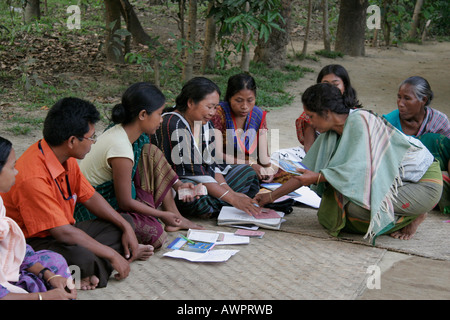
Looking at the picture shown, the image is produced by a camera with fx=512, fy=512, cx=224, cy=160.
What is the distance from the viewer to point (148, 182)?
330 cm

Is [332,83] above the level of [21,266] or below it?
above

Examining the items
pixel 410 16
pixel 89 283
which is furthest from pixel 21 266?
pixel 410 16

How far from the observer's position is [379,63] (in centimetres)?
1144

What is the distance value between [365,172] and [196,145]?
1157 millimetres

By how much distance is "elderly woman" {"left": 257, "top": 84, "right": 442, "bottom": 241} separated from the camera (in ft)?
10.5

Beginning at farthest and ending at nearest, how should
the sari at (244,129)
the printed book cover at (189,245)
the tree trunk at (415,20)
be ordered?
the tree trunk at (415,20)
the sari at (244,129)
the printed book cover at (189,245)

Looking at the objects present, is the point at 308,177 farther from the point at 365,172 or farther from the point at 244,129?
the point at 244,129

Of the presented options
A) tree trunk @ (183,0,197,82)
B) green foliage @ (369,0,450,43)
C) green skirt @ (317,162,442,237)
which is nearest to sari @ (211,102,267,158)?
green skirt @ (317,162,442,237)

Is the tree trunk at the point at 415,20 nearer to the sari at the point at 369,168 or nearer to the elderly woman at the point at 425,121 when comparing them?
the elderly woman at the point at 425,121

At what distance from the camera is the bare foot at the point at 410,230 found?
344cm

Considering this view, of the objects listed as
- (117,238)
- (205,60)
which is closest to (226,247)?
(117,238)

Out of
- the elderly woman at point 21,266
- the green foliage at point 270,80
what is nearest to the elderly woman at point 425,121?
the elderly woman at point 21,266

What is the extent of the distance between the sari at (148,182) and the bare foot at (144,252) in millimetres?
149

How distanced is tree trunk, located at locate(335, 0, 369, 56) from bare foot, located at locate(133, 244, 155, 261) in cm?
967
